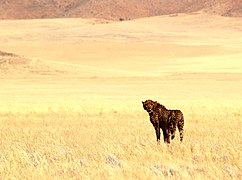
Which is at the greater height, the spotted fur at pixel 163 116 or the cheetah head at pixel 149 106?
the cheetah head at pixel 149 106

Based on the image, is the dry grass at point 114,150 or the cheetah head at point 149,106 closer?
the dry grass at point 114,150

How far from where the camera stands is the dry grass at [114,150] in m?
8.28

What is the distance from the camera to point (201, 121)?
1798cm

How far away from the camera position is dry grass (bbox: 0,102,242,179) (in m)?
8.28

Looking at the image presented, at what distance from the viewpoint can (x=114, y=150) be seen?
1044 cm

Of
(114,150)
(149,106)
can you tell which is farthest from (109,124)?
(114,150)

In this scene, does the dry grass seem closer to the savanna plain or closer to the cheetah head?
the savanna plain

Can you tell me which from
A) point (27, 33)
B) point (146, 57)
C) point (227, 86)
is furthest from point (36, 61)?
point (27, 33)

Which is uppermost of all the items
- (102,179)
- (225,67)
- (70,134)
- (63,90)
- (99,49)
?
(99,49)

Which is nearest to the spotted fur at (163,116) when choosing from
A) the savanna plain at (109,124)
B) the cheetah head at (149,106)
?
the cheetah head at (149,106)

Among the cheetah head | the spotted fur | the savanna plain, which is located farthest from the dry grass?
the cheetah head

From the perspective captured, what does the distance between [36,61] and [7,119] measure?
140ft

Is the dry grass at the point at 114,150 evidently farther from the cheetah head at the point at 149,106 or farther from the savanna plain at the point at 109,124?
the cheetah head at the point at 149,106

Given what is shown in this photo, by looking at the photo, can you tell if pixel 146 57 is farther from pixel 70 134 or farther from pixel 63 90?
pixel 70 134
